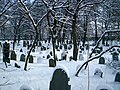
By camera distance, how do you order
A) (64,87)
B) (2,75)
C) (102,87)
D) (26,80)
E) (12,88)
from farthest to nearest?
(2,75) → (26,80) → (12,88) → (64,87) → (102,87)

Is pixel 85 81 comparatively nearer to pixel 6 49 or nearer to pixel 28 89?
pixel 28 89

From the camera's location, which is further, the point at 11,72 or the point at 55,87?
the point at 11,72

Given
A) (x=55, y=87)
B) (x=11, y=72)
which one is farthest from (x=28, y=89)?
(x=11, y=72)

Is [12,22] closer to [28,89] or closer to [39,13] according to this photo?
[39,13]

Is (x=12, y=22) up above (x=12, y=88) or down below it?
above

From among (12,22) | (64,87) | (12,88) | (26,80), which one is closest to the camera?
(64,87)

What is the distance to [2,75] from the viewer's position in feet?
39.8

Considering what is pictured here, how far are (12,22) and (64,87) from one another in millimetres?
41242

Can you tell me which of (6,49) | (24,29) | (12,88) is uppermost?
(24,29)

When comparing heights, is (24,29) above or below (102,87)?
above

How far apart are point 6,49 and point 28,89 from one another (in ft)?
32.7

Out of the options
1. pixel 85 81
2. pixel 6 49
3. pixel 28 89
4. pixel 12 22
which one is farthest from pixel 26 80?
pixel 12 22

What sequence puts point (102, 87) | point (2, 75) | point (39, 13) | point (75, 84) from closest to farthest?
1. point (102, 87)
2. point (75, 84)
3. point (2, 75)
4. point (39, 13)

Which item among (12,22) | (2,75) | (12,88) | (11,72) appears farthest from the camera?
(12,22)
